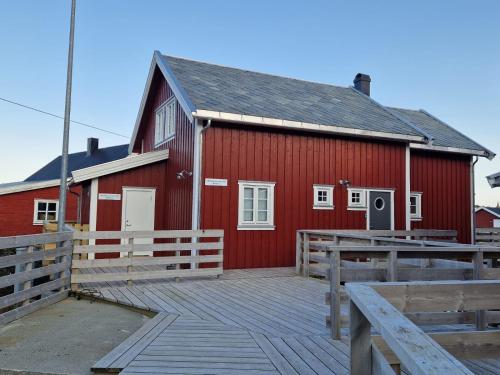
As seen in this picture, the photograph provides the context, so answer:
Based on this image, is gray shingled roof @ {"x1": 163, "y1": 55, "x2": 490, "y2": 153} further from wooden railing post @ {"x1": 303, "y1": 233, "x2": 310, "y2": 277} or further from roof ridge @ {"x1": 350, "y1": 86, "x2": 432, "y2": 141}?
wooden railing post @ {"x1": 303, "y1": 233, "x2": 310, "y2": 277}

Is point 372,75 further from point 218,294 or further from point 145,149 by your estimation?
point 218,294

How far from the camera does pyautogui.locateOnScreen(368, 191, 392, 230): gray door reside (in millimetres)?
12000

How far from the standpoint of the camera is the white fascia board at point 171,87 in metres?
9.90

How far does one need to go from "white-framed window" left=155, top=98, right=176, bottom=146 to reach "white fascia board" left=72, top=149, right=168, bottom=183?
0.76 metres

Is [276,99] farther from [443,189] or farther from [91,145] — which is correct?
[91,145]

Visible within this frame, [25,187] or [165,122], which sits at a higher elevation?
[165,122]

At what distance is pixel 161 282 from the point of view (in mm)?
8312

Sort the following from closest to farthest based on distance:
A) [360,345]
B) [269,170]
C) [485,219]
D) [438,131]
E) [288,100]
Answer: [360,345]
[269,170]
[288,100]
[438,131]
[485,219]

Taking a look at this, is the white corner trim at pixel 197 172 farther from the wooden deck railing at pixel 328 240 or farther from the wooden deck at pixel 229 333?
the wooden deck railing at pixel 328 240

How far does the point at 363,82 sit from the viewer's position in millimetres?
16953

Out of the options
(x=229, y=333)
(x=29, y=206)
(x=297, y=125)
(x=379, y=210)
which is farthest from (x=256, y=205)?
(x=29, y=206)

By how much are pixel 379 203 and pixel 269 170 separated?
145 inches

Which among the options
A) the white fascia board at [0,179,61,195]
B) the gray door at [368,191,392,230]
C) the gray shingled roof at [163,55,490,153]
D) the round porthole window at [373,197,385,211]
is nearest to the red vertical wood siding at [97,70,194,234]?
the gray shingled roof at [163,55,490,153]

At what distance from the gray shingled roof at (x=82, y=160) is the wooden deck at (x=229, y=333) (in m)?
21.3
